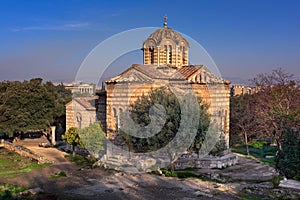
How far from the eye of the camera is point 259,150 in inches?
1302

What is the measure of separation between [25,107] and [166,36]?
608 inches

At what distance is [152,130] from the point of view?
19156mm

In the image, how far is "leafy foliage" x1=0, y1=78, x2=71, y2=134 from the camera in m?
31.2

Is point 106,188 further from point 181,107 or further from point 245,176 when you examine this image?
point 245,176

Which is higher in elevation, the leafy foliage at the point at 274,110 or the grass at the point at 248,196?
the leafy foliage at the point at 274,110

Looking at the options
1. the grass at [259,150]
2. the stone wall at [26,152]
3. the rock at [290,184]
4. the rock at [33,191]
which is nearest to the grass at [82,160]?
the stone wall at [26,152]

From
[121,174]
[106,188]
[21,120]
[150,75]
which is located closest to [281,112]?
[150,75]

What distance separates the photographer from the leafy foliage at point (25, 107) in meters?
31.2

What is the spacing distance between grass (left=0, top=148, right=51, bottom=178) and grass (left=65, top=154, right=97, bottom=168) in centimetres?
218

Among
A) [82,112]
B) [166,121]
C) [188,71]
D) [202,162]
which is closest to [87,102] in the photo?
[82,112]

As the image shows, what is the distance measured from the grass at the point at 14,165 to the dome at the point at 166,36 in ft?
44.6

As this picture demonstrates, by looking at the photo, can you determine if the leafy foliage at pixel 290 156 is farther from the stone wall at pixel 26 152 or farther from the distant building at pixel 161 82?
the stone wall at pixel 26 152

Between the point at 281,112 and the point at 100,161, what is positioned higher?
the point at 281,112

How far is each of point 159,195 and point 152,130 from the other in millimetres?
5038
